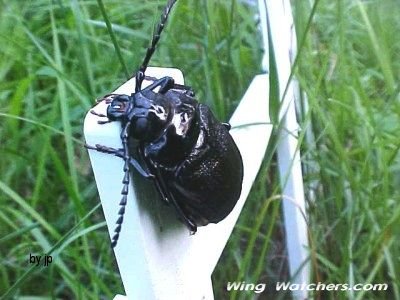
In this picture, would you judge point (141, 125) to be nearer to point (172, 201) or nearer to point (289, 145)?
point (172, 201)

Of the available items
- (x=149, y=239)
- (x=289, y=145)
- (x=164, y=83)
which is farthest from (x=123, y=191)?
(x=289, y=145)

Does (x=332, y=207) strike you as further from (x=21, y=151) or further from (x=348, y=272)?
(x=21, y=151)

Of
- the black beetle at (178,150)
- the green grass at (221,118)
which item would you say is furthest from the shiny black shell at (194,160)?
the green grass at (221,118)

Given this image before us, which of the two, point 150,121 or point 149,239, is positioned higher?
point 150,121

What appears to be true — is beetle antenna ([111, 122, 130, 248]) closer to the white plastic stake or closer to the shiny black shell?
the shiny black shell

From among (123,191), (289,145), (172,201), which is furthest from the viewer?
(289,145)

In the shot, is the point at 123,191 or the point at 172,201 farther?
the point at 172,201

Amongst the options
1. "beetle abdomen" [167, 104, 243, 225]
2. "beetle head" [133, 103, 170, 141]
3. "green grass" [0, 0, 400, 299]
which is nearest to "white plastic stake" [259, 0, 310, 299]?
"green grass" [0, 0, 400, 299]
